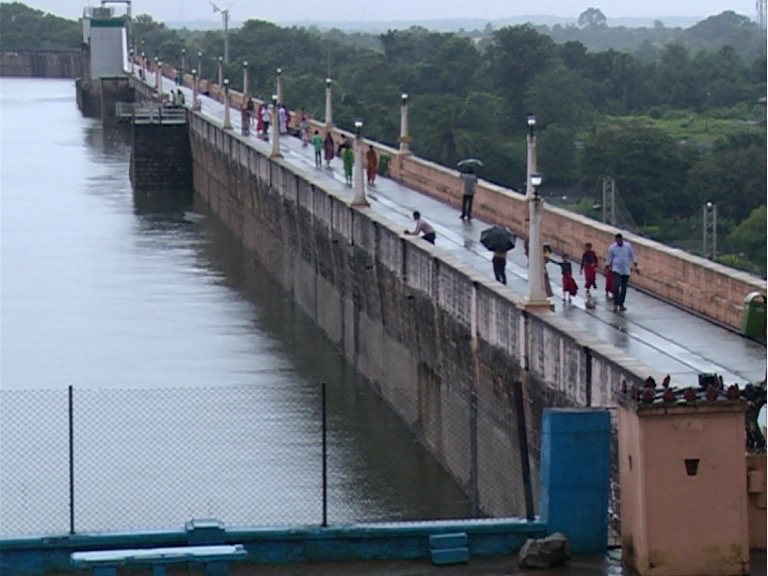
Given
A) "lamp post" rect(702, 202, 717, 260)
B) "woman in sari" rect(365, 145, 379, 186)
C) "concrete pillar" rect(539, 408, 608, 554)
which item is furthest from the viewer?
"woman in sari" rect(365, 145, 379, 186)

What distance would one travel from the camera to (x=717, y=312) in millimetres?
28359

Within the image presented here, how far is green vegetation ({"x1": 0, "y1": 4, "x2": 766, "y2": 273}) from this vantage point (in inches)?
3233

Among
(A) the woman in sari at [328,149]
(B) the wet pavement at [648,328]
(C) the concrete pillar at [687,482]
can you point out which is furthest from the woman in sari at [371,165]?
(C) the concrete pillar at [687,482]

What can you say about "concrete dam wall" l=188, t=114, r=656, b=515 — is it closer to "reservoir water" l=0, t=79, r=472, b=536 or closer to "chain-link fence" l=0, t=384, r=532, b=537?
"chain-link fence" l=0, t=384, r=532, b=537

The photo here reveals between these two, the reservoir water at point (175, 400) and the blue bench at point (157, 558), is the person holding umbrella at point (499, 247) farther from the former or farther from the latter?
the blue bench at point (157, 558)

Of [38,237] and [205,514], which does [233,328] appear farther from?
[38,237]

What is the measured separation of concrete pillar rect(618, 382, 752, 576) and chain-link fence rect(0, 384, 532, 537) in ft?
24.5

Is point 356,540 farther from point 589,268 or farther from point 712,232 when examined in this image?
point 712,232

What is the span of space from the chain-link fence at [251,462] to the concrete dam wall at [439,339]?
9 cm

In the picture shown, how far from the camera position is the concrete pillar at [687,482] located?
15.9 metres

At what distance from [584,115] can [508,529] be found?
102 m

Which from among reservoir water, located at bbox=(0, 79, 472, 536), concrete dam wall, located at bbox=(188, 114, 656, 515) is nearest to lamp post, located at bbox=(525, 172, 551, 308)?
concrete dam wall, located at bbox=(188, 114, 656, 515)

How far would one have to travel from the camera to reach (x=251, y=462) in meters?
29.5

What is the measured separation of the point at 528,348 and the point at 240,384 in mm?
13932
